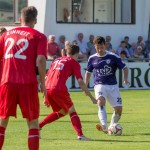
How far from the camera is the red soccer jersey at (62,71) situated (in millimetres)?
14062

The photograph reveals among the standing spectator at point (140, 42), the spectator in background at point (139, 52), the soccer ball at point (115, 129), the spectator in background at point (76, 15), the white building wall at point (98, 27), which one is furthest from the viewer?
the spectator in background at point (76, 15)

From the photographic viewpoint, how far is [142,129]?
1572 cm

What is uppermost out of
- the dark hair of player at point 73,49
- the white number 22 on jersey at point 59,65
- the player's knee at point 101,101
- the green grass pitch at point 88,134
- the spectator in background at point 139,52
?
the dark hair of player at point 73,49

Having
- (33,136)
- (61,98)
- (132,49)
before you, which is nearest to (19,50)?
(33,136)

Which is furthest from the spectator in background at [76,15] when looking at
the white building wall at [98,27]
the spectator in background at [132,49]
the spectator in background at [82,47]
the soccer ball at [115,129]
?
the soccer ball at [115,129]

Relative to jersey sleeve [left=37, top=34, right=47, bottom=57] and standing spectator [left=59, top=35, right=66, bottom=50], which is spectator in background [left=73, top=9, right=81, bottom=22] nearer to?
standing spectator [left=59, top=35, right=66, bottom=50]

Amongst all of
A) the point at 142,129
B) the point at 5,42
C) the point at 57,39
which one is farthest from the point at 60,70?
the point at 57,39

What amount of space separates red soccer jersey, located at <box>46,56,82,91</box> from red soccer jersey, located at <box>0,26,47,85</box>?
3.36 metres

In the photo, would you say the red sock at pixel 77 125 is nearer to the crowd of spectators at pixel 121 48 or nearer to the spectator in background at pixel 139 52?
the crowd of spectators at pixel 121 48

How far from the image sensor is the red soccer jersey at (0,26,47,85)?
10633mm

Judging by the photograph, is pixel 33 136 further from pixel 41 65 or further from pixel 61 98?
pixel 61 98

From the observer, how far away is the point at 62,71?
1424cm

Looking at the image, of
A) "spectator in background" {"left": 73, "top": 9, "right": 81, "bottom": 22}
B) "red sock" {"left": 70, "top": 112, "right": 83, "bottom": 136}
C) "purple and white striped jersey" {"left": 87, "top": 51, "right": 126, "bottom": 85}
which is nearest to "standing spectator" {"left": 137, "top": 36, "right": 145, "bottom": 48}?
"spectator in background" {"left": 73, "top": 9, "right": 81, "bottom": 22}

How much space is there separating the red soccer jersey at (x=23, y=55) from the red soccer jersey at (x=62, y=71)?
132 inches
